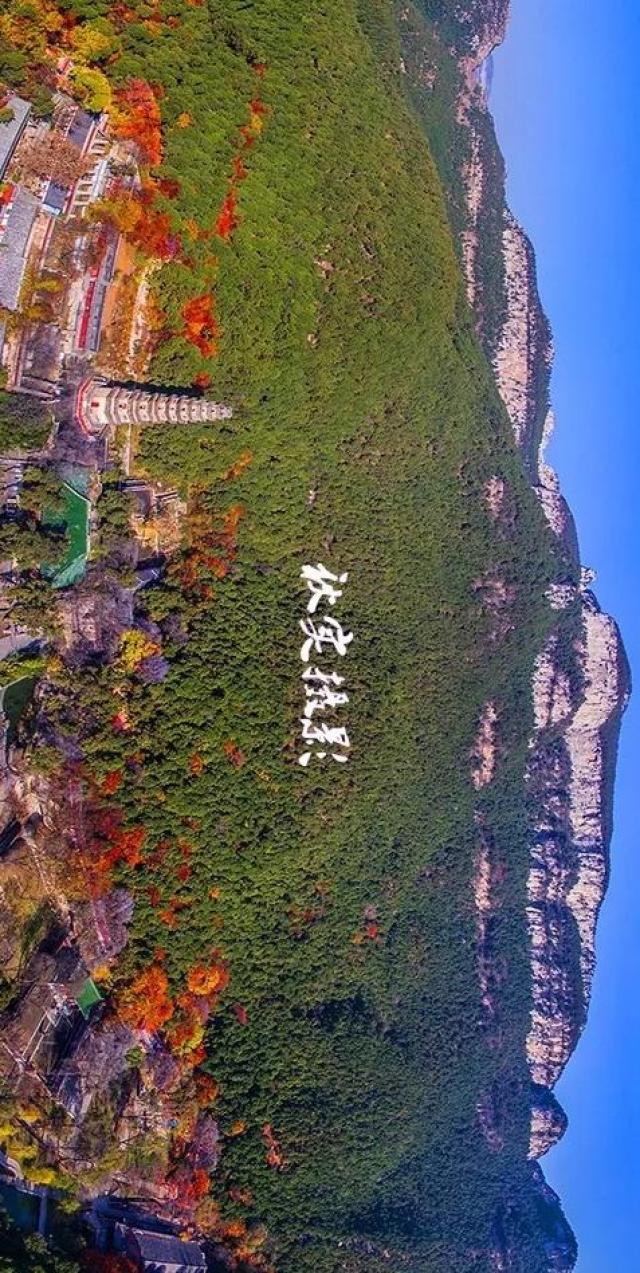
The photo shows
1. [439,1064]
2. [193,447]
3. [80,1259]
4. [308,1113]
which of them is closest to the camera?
[80,1259]

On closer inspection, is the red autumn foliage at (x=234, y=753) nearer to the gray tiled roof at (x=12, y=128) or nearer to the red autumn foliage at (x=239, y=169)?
the gray tiled roof at (x=12, y=128)

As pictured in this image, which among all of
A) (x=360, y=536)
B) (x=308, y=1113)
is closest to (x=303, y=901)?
(x=308, y=1113)

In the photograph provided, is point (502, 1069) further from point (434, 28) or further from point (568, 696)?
point (434, 28)

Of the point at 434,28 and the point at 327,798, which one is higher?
the point at 434,28

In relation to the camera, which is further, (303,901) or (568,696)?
(568,696)

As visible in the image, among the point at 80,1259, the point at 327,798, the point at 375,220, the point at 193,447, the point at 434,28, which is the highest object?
the point at 434,28

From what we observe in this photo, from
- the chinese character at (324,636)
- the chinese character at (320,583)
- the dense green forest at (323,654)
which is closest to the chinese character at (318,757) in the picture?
the dense green forest at (323,654)

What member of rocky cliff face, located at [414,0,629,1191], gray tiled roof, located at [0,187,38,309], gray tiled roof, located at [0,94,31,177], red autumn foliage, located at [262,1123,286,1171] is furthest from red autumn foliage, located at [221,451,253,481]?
red autumn foliage, located at [262,1123,286,1171]

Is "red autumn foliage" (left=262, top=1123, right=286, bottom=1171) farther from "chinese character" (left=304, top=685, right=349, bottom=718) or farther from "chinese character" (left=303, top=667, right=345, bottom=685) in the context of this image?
"chinese character" (left=303, top=667, right=345, bottom=685)
